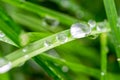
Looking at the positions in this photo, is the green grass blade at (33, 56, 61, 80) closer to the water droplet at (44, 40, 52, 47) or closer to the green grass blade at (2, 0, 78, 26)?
the water droplet at (44, 40, 52, 47)

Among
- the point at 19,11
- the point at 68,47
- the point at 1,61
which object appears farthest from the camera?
the point at 19,11

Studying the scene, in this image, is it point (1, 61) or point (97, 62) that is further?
point (97, 62)

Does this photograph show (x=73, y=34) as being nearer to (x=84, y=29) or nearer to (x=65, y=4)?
(x=84, y=29)

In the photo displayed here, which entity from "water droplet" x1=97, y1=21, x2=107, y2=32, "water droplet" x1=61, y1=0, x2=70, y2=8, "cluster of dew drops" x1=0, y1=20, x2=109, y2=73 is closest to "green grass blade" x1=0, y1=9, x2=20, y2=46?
"cluster of dew drops" x1=0, y1=20, x2=109, y2=73

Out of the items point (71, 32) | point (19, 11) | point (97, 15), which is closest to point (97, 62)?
point (97, 15)

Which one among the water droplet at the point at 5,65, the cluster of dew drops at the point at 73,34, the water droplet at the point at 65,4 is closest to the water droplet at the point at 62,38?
the cluster of dew drops at the point at 73,34

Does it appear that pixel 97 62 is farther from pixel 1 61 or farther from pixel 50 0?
pixel 1 61

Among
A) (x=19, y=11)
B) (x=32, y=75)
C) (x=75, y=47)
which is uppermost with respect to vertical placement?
(x=19, y=11)

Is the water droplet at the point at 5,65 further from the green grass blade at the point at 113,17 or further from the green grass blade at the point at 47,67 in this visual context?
the green grass blade at the point at 113,17
